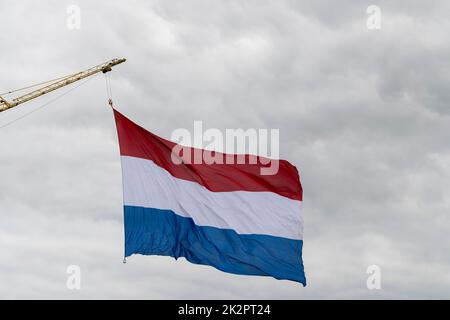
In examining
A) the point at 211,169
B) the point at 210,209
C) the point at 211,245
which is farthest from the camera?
the point at 211,169

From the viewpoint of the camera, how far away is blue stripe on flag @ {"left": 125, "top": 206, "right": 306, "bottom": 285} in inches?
1521

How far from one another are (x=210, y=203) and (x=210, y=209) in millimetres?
418

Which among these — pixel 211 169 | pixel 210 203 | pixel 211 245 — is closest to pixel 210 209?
pixel 210 203

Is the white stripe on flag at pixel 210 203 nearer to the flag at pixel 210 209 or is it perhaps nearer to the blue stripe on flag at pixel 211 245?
the flag at pixel 210 209

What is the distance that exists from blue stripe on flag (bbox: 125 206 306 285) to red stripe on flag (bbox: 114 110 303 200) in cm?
295

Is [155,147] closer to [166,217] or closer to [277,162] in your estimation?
[166,217]

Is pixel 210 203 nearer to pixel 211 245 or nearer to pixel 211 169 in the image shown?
pixel 211 169

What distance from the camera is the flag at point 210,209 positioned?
3947cm

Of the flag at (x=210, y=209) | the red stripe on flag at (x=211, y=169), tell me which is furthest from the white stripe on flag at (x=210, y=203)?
the red stripe on flag at (x=211, y=169)

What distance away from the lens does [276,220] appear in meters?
44.3

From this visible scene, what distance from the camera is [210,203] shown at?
140 ft

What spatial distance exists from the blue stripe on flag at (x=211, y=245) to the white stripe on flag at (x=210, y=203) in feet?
1.45
